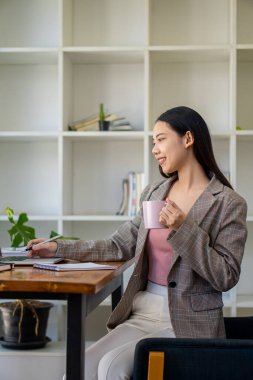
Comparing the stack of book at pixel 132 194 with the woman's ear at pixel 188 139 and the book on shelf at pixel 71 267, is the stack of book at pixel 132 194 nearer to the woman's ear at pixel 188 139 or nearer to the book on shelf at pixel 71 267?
the woman's ear at pixel 188 139

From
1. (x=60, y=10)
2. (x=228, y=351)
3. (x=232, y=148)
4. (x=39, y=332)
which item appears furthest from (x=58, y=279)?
(x=60, y=10)

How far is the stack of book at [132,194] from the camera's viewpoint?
3.76 m

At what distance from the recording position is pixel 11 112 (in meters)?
4.04

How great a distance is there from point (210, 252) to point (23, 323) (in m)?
1.73

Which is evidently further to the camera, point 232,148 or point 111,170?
point 111,170

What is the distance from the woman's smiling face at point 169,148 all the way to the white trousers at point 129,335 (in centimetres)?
40

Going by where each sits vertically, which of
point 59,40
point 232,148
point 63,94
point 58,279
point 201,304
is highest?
point 59,40

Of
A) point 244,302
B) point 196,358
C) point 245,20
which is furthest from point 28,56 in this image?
point 196,358

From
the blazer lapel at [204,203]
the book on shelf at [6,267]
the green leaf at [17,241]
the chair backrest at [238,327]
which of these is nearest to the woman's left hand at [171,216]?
the blazer lapel at [204,203]

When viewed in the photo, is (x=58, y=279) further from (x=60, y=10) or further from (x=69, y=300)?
(x=60, y=10)

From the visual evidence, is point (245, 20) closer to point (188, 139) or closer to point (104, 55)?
point (104, 55)

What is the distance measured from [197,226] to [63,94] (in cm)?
196

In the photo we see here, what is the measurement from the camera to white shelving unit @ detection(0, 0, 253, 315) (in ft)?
12.9

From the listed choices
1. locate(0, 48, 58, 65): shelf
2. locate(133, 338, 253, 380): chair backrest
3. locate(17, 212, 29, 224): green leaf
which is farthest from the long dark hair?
locate(0, 48, 58, 65): shelf
